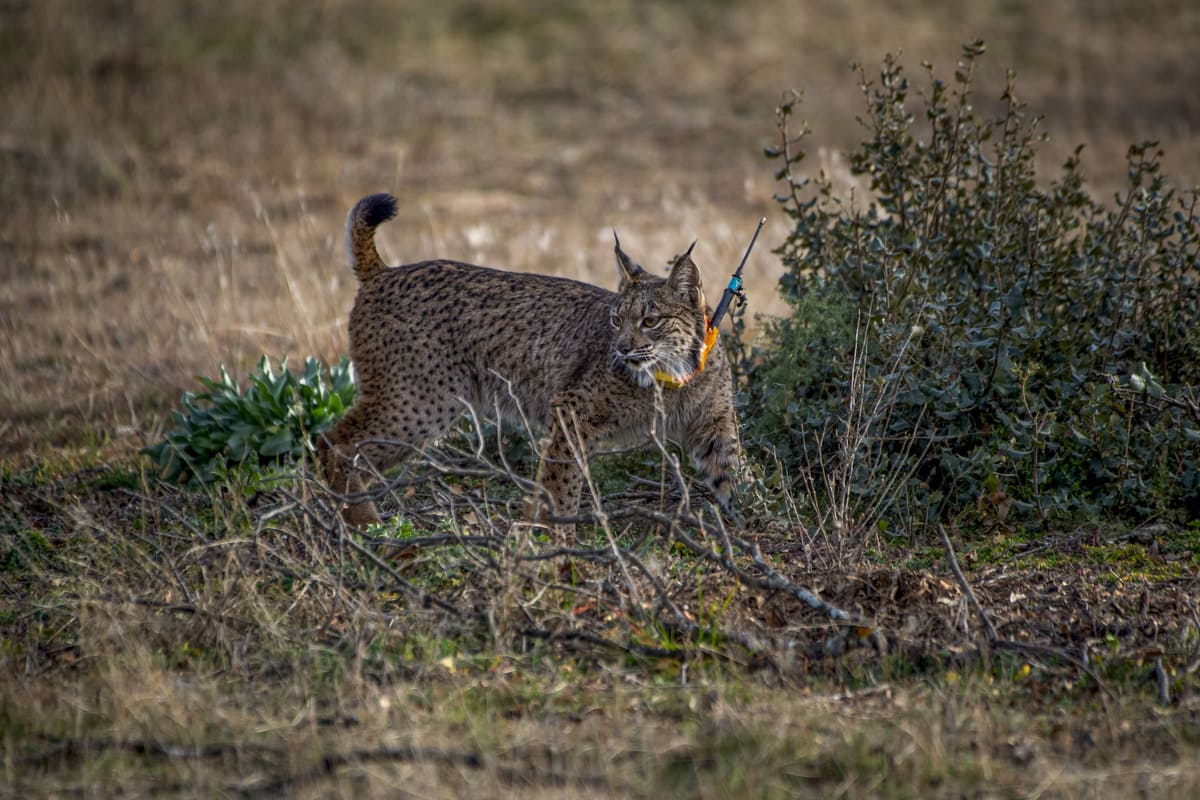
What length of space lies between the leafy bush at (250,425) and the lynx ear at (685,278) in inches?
77.9

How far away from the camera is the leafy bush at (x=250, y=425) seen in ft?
22.1

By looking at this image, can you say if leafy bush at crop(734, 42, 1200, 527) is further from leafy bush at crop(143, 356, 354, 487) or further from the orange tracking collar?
leafy bush at crop(143, 356, 354, 487)

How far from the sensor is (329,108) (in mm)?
15820

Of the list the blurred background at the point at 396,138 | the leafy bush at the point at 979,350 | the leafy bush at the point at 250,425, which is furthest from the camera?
the blurred background at the point at 396,138

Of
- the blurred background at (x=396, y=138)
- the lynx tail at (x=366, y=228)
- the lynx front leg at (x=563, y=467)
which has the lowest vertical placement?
the lynx front leg at (x=563, y=467)

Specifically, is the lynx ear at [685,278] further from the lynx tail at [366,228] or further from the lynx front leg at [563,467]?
the lynx tail at [366,228]

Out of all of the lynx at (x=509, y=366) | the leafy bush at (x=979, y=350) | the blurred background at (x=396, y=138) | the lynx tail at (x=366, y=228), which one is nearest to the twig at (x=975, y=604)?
the leafy bush at (x=979, y=350)

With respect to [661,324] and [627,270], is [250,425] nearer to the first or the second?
[627,270]

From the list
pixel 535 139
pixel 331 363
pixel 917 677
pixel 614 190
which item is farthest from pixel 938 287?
pixel 535 139

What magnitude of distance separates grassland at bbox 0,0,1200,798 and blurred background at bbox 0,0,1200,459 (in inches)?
3.0

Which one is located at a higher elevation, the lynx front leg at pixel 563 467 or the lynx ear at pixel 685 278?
the lynx ear at pixel 685 278

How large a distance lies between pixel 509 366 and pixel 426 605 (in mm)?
2044

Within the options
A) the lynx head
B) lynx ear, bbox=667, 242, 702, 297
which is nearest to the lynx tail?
the lynx head

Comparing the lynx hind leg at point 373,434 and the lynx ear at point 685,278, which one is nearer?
the lynx ear at point 685,278
